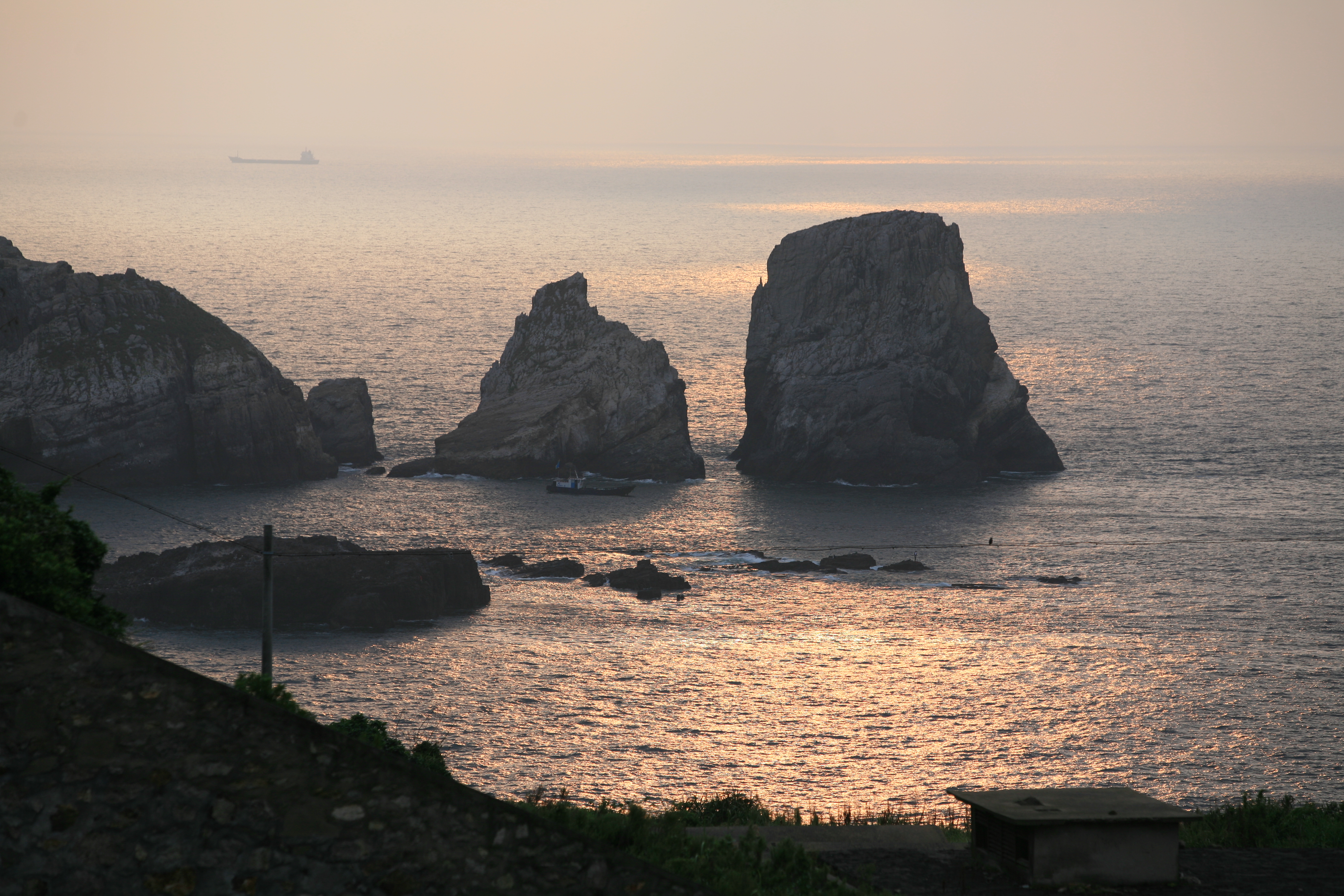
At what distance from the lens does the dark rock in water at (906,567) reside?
10256cm

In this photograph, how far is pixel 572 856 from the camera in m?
17.6

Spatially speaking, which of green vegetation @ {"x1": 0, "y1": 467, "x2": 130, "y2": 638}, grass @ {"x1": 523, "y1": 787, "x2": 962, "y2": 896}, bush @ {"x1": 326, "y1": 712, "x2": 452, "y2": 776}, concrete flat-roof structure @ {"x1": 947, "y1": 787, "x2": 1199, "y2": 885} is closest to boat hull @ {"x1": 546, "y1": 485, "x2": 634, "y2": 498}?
bush @ {"x1": 326, "y1": 712, "x2": 452, "y2": 776}

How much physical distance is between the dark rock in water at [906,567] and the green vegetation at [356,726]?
70.7 metres

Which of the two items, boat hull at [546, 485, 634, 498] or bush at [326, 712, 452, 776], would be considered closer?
bush at [326, 712, 452, 776]

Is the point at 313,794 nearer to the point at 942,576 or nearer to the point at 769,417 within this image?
the point at 942,576

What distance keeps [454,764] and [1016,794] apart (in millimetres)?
42218

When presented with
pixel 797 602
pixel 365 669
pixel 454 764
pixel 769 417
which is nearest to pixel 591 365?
pixel 769 417

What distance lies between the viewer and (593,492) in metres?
124

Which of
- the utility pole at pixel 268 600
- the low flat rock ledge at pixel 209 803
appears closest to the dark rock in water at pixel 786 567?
the utility pole at pixel 268 600

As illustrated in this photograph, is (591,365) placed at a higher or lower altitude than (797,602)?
higher

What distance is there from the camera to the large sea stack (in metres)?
131

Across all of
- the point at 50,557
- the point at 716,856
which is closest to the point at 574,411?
the point at 716,856

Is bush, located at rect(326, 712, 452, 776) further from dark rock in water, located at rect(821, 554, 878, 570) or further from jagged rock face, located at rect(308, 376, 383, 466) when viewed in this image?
jagged rock face, located at rect(308, 376, 383, 466)

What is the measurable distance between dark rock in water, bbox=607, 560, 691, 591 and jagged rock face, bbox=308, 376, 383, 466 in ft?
144
